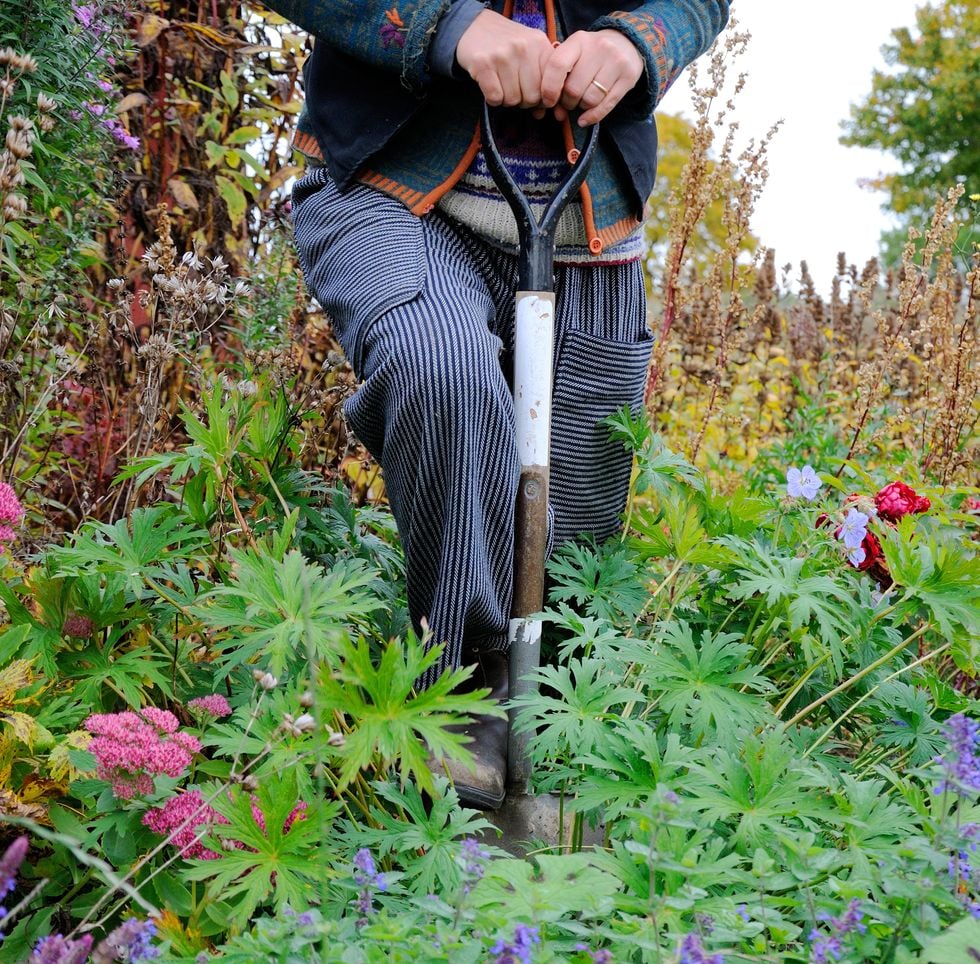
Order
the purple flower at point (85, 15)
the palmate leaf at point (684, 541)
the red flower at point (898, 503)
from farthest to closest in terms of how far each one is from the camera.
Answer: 1. the purple flower at point (85, 15)
2. the red flower at point (898, 503)
3. the palmate leaf at point (684, 541)

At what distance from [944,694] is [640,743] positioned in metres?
A: 0.77

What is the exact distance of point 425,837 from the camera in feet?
4.97

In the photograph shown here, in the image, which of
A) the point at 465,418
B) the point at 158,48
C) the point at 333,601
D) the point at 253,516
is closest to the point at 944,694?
the point at 465,418

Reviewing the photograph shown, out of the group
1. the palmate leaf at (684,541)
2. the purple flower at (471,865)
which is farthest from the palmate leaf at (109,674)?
the palmate leaf at (684,541)

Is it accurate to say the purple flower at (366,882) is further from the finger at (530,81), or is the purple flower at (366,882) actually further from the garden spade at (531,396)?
the finger at (530,81)

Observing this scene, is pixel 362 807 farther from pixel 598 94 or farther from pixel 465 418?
pixel 598 94

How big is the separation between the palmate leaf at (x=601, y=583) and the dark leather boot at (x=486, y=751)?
0.58 ft

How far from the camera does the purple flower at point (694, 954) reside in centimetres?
108

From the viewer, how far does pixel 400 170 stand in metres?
2.13

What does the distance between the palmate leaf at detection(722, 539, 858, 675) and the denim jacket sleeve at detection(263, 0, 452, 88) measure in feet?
3.38

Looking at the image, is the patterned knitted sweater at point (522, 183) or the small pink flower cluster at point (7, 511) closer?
the small pink flower cluster at point (7, 511)

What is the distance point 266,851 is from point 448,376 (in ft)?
2.64

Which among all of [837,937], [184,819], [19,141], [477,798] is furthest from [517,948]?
[19,141]

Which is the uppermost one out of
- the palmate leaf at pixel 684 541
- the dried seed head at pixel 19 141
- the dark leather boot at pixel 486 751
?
the dried seed head at pixel 19 141
